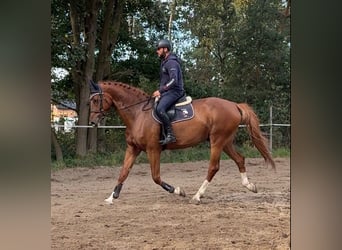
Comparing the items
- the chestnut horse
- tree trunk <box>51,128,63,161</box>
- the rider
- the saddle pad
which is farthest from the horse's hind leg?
tree trunk <box>51,128,63,161</box>

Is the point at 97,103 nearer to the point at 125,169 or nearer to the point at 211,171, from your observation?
the point at 125,169

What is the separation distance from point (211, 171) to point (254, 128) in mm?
440

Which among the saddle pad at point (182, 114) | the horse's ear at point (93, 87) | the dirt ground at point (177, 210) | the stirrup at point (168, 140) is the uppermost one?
the horse's ear at point (93, 87)

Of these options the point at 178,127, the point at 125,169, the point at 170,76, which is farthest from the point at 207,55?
the point at 125,169

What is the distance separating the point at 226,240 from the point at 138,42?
1557mm

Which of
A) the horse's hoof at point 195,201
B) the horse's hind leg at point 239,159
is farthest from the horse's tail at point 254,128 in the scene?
the horse's hoof at point 195,201

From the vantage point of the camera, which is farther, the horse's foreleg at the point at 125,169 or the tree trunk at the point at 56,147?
the horse's foreleg at the point at 125,169

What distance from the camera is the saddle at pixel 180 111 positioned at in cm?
335

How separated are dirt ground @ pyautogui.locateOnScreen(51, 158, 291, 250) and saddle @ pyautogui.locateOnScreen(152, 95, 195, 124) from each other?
1.09 feet

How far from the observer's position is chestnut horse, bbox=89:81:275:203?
132 inches

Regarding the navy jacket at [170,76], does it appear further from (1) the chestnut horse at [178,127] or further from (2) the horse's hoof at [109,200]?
(2) the horse's hoof at [109,200]

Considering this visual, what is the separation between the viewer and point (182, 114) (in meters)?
3.38

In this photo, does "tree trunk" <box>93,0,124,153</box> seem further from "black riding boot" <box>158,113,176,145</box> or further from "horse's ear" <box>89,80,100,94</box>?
"black riding boot" <box>158,113,176,145</box>

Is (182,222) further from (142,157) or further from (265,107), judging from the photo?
(265,107)
